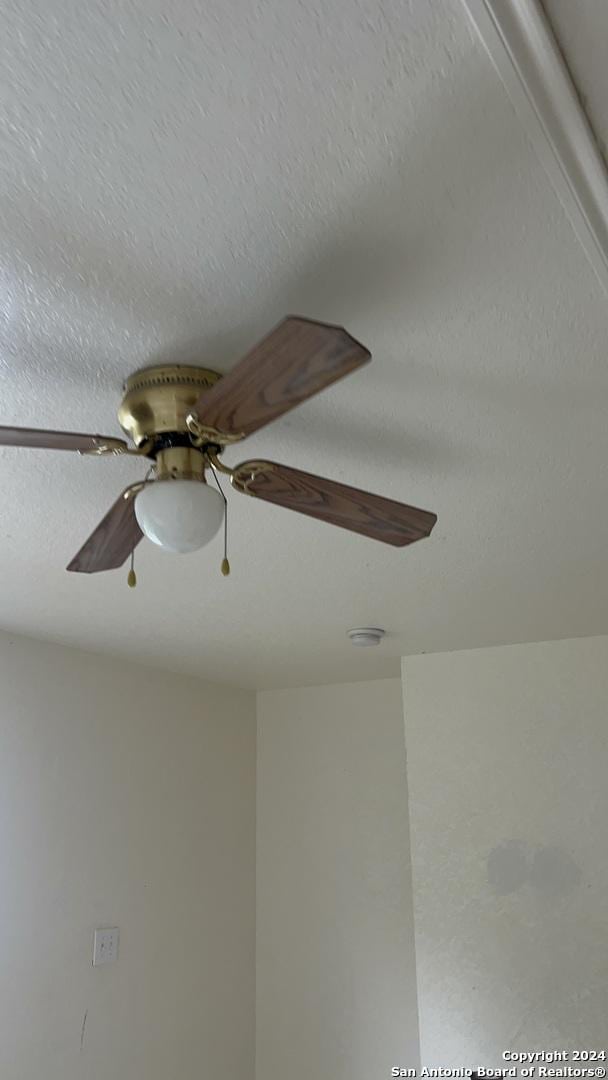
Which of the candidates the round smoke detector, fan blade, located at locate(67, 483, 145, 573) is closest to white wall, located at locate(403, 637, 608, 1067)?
the round smoke detector

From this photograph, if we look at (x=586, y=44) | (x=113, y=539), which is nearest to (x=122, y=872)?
(x=113, y=539)

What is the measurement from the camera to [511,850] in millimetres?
2379

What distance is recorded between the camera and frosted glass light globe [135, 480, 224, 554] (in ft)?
3.08

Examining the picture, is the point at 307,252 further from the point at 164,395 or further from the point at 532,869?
the point at 532,869

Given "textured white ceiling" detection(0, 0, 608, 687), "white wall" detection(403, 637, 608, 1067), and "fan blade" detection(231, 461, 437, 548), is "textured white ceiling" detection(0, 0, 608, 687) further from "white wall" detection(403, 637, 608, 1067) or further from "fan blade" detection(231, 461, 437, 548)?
"white wall" detection(403, 637, 608, 1067)

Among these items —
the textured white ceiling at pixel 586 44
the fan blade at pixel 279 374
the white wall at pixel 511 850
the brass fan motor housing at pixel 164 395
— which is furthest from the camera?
the white wall at pixel 511 850

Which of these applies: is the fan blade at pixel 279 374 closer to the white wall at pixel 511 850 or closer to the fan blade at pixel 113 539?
the fan blade at pixel 113 539

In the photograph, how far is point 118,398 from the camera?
1.07 meters

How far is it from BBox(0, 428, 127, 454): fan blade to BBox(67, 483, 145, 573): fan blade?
8cm

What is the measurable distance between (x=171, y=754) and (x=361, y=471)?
188cm

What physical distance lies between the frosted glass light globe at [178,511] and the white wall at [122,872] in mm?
1573

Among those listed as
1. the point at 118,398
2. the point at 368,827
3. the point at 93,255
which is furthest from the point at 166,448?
the point at 368,827

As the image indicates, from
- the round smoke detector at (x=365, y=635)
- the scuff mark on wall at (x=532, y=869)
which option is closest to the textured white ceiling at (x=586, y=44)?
the round smoke detector at (x=365, y=635)

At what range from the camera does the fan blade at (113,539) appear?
1065mm
